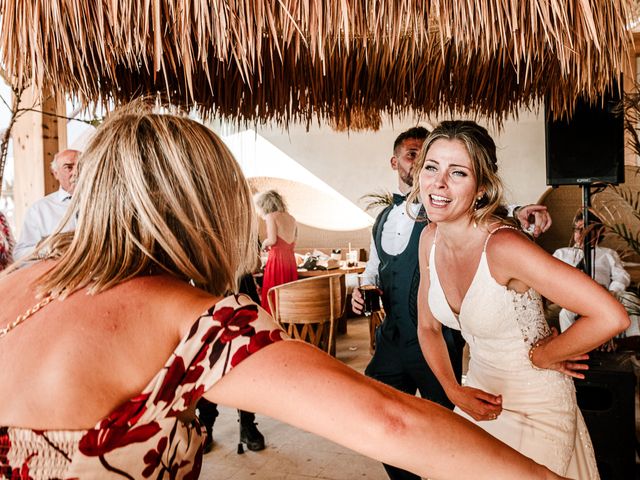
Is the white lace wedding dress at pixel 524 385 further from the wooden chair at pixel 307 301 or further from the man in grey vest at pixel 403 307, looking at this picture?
the wooden chair at pixel 307 301

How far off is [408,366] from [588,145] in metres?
1.82

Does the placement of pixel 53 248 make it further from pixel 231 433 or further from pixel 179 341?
pixel 231 433

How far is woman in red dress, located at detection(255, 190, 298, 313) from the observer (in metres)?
5.66

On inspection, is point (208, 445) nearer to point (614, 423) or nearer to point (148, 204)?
point (614, 423)

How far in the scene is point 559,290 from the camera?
4.96ft

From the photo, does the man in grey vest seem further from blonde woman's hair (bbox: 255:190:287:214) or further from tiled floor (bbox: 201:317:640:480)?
blonde woman's hair (bbox: 255:190:287:214)

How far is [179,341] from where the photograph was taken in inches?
32.8

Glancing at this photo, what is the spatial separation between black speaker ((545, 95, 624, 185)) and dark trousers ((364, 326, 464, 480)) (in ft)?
4.57

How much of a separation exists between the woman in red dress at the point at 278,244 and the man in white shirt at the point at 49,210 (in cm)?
253

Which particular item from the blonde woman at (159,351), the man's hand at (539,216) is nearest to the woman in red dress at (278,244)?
the man's hand at (539,216)

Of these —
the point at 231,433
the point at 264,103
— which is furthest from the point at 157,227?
the point at 231,433

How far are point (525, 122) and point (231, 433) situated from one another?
6839mm

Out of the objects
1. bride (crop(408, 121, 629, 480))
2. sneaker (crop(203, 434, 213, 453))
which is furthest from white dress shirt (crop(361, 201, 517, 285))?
sneaker (crop(203, 434, 213, 453))

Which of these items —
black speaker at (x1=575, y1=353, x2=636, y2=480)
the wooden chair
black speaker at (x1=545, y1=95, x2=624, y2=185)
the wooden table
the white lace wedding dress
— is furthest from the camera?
the wooden table
